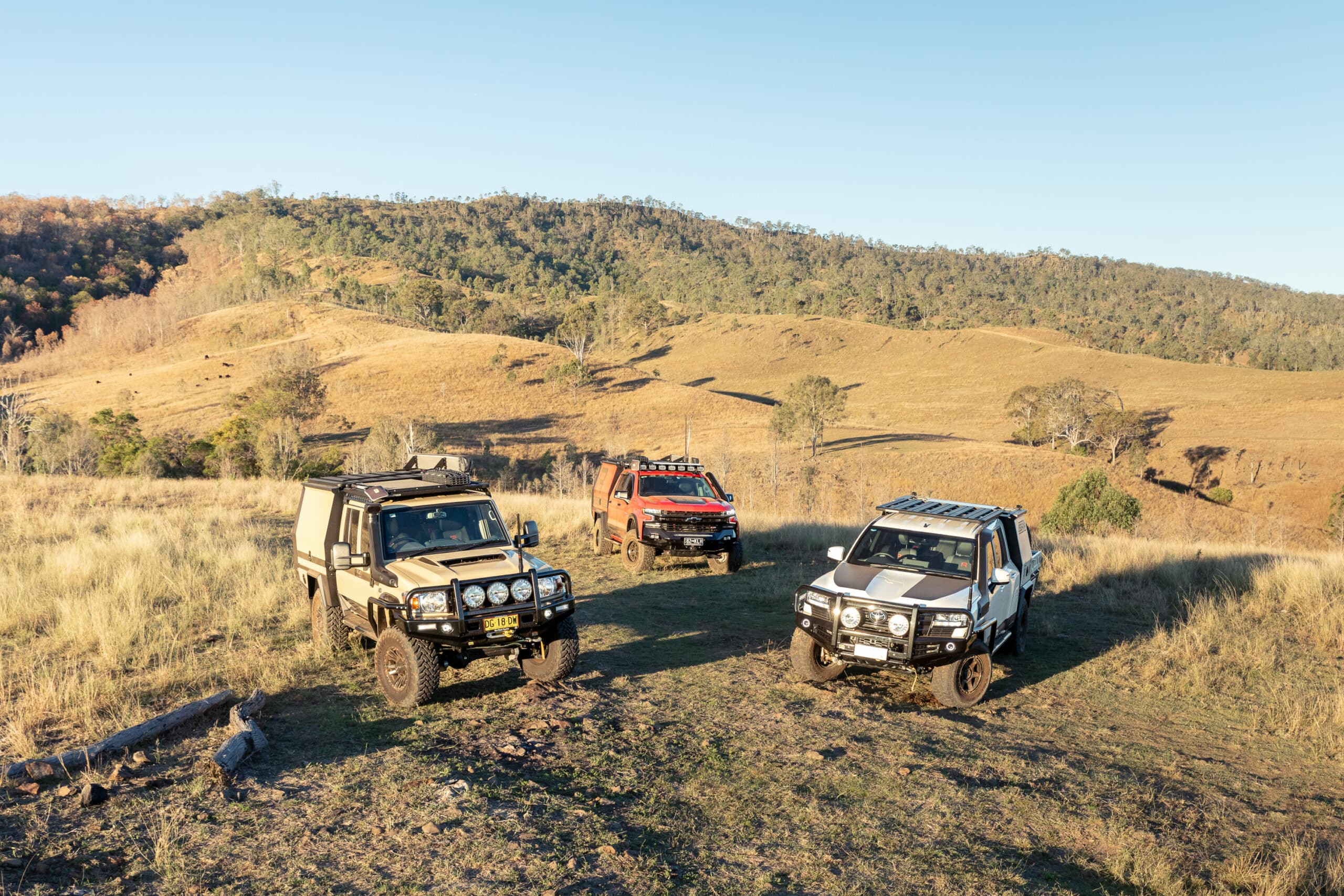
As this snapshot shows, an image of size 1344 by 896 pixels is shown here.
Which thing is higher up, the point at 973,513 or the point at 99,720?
the point at 973,513

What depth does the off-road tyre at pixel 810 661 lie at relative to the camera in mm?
9141

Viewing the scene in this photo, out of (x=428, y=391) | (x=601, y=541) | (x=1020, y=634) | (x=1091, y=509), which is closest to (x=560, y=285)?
(x=428, y=391)

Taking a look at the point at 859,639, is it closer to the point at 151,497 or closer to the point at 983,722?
the point at 983,722

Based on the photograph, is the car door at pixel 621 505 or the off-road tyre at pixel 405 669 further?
the car door at pixel 621 505

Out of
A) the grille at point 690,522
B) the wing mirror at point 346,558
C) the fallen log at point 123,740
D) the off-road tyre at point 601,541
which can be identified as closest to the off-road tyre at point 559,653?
the wing mirror at point 346,558

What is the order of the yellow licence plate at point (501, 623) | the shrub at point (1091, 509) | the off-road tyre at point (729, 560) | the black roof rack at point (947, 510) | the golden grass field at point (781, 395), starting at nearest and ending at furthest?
the yellow licence plate at point (501, 623) → the black roof rack at point (947, 510) → the off-road tyre at point (729, 560) → the shrub at point (1091, 509) → the golden grass field at point (781, 395)

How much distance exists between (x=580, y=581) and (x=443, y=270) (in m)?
146

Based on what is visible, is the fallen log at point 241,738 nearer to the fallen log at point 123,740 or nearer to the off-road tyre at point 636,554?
the fallen log at point 123,740

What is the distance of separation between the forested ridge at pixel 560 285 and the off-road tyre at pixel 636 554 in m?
98.9

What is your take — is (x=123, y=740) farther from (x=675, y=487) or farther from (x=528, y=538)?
(x=675, y=487)

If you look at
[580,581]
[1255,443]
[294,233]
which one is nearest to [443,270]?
[294,233]

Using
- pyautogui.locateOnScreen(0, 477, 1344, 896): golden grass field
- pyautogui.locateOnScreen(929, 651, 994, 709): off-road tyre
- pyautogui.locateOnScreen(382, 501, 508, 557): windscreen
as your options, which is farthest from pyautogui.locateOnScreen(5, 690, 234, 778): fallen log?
pyautogui.locateOnScreen(929, 651, 994, 709): off-road tyre

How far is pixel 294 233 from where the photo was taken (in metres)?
158

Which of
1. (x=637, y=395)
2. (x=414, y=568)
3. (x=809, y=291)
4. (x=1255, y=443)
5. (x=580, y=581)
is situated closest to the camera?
(x=414, y=568)
